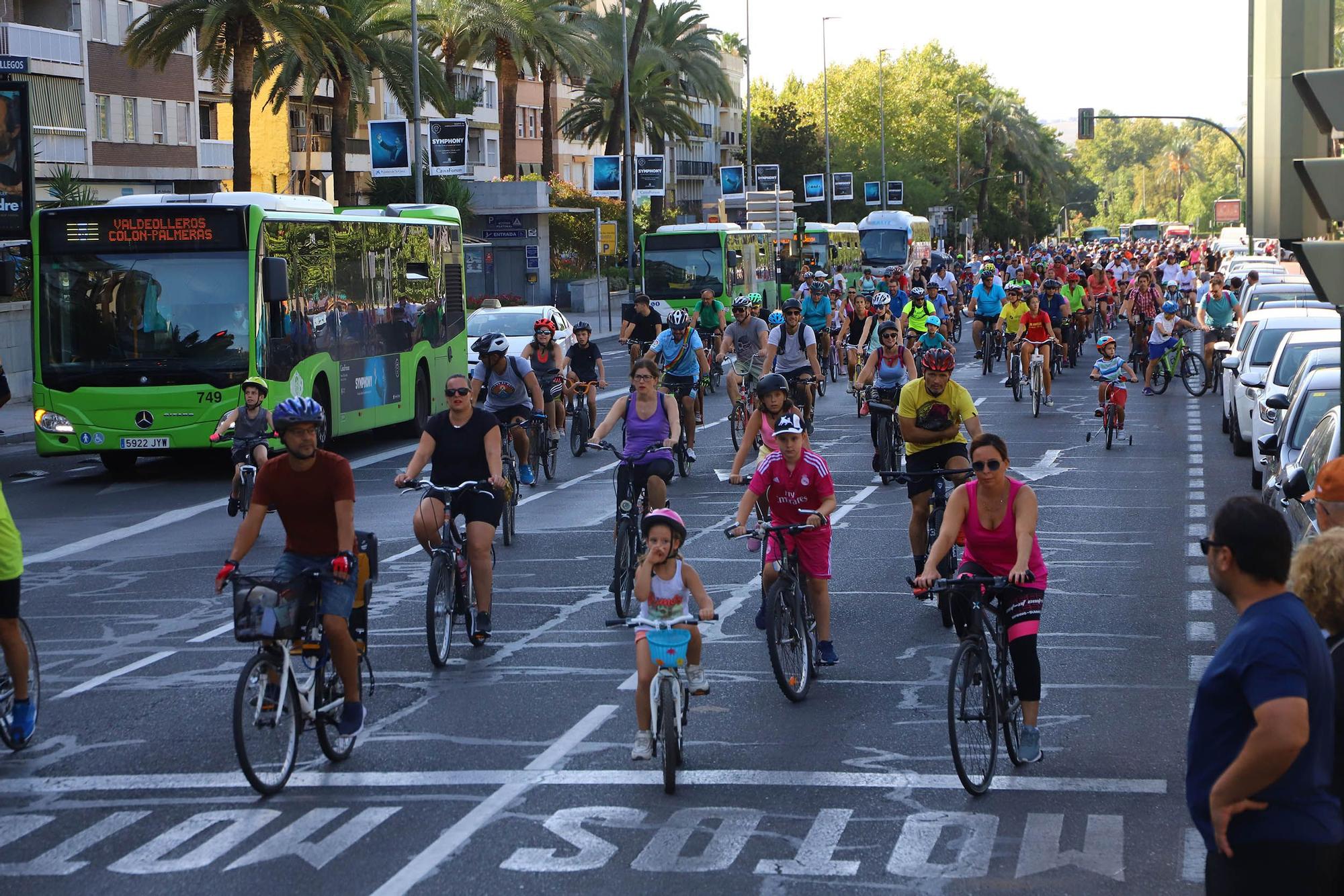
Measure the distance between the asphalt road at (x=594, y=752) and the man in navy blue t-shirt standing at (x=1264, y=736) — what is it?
2232 millimetres

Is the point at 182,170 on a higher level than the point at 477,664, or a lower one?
higher

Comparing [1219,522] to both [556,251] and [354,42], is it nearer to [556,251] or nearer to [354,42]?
[354,42]

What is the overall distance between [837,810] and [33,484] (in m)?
15.7

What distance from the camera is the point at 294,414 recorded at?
8195 mm

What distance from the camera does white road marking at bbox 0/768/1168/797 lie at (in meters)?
7.89

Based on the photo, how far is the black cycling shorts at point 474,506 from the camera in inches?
435

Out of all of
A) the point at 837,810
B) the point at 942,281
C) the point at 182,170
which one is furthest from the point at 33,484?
the point at 182,170

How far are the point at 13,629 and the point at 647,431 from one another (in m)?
5.16

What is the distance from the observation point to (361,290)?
24484mm

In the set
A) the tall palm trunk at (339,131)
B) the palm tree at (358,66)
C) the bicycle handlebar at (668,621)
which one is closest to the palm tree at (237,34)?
the palm tree at (358,66)

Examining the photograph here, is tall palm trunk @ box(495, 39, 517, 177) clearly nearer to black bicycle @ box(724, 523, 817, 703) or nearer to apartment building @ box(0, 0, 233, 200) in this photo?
apartment building @ box(0, 0, 233, 200)

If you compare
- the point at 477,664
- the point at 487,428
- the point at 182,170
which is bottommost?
the point at 477,664

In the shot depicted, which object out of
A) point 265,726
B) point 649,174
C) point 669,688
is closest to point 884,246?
point 649,174

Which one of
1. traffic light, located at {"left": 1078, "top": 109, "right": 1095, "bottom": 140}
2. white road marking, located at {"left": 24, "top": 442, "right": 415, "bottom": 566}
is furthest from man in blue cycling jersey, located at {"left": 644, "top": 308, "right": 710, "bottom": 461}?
traffic light, located at {"left": 1078, "top": 109, "right": 1095, "bottom": 140}
